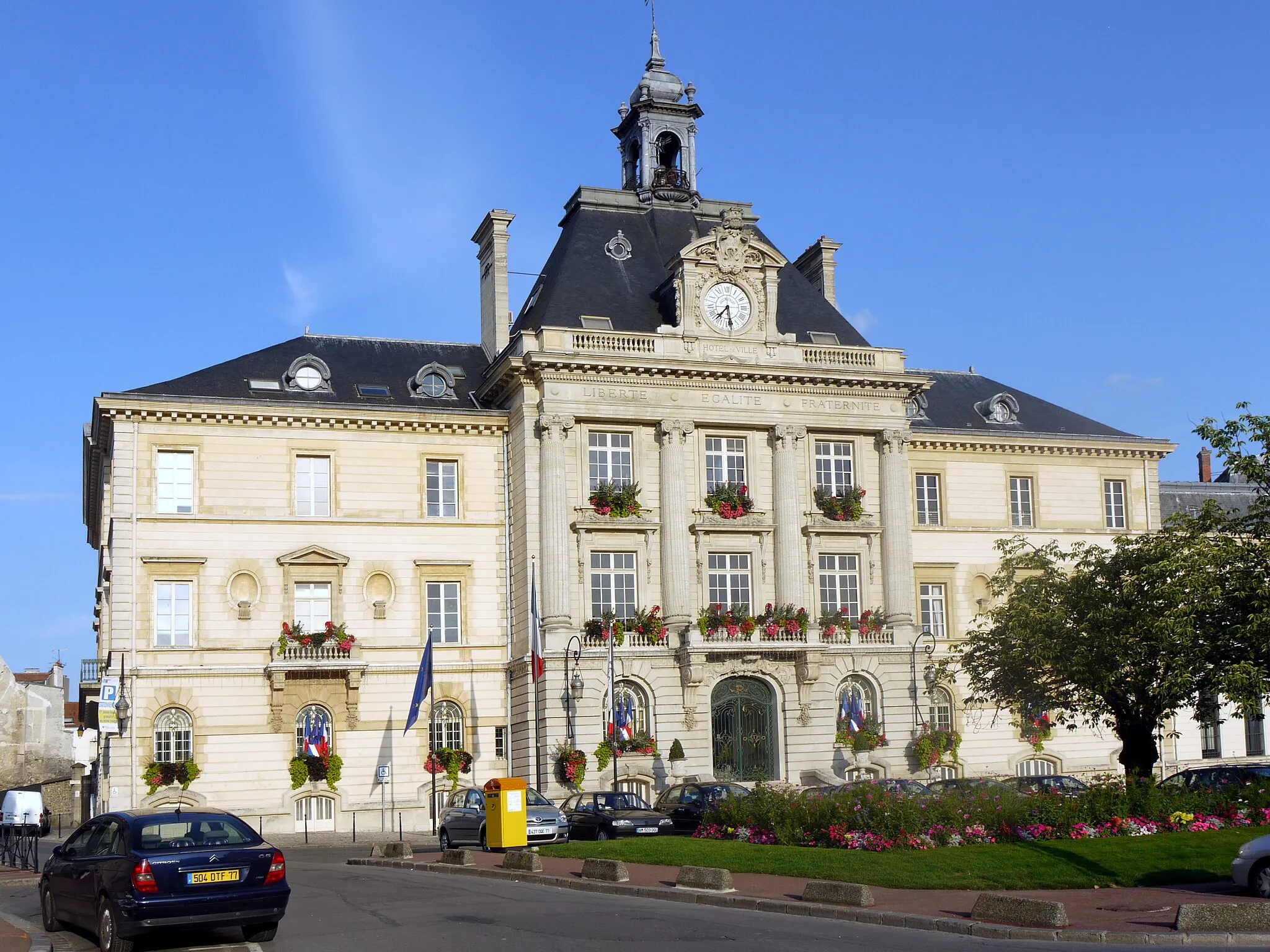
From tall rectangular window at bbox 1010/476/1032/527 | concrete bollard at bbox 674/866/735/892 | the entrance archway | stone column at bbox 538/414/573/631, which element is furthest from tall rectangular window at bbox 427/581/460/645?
concrete bollard at bbox 674/866/735/892

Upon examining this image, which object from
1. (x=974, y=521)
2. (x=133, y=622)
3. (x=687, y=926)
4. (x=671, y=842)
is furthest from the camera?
(x=974, y=521)

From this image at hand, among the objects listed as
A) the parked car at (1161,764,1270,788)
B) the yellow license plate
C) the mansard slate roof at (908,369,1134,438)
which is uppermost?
the mansard slate roof at (908,369,1134,438)

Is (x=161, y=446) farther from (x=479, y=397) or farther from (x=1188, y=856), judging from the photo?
(x=1188, y=856)

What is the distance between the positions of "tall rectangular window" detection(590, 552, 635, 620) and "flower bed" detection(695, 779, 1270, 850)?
18787 mm

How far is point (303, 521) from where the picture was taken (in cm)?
4650

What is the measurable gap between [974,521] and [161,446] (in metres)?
28.5

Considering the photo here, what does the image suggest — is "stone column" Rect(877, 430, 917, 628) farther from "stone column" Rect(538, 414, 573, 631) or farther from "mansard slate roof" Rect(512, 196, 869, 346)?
"stone column" Rect(538, 414, 573, 631)

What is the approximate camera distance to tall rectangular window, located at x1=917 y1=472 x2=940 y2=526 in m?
53.5

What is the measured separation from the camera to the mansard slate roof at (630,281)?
4944 centimetres

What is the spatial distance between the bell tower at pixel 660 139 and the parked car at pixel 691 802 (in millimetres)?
25455

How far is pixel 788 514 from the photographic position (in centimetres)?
4803

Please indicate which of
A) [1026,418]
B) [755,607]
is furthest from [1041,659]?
[1026,418]

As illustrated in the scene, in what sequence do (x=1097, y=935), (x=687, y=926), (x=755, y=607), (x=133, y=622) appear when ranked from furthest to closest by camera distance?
(x=755, y=607) < (x=133, y=622) < (x=687, y=926) < (x=1097, y=935)

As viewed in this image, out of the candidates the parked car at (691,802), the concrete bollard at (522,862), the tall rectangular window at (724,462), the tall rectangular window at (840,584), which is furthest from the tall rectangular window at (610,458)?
the concrete bollard at (522,862)
